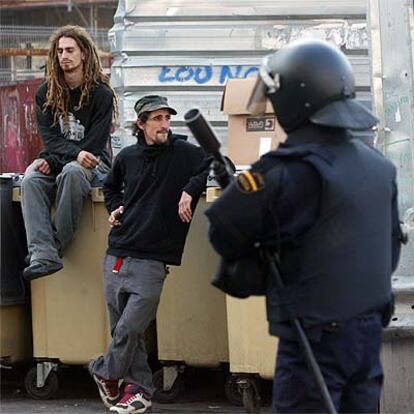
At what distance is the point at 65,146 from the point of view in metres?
7.18

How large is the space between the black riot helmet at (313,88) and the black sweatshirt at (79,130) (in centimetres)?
333

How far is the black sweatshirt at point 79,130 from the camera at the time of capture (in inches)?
282

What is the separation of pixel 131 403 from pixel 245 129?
1.62m

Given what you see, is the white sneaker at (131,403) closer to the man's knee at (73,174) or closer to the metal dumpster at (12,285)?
the metal dumpster at (12,285)

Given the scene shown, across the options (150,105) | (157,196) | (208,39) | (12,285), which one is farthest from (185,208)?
(208,39)

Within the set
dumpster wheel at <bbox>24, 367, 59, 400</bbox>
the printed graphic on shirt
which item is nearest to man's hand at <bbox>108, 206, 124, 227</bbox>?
the printed graphic on shirt

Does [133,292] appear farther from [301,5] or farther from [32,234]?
[301,5]

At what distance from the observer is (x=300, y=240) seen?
382 cm

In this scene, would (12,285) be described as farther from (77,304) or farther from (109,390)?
(109,390)

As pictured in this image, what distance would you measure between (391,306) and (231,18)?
197 inches

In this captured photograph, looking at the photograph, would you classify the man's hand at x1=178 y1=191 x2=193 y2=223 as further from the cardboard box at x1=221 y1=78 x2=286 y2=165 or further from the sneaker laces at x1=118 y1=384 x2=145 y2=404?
the sneaker laces at x1=118 y1=384 x2=145 y2=404

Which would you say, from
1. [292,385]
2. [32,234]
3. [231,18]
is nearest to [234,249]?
[292,385]

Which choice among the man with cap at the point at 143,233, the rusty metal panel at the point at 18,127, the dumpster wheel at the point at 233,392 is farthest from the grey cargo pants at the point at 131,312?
the rusty metal panel at the point at 18,127

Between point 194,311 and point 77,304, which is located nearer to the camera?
point 194,311
